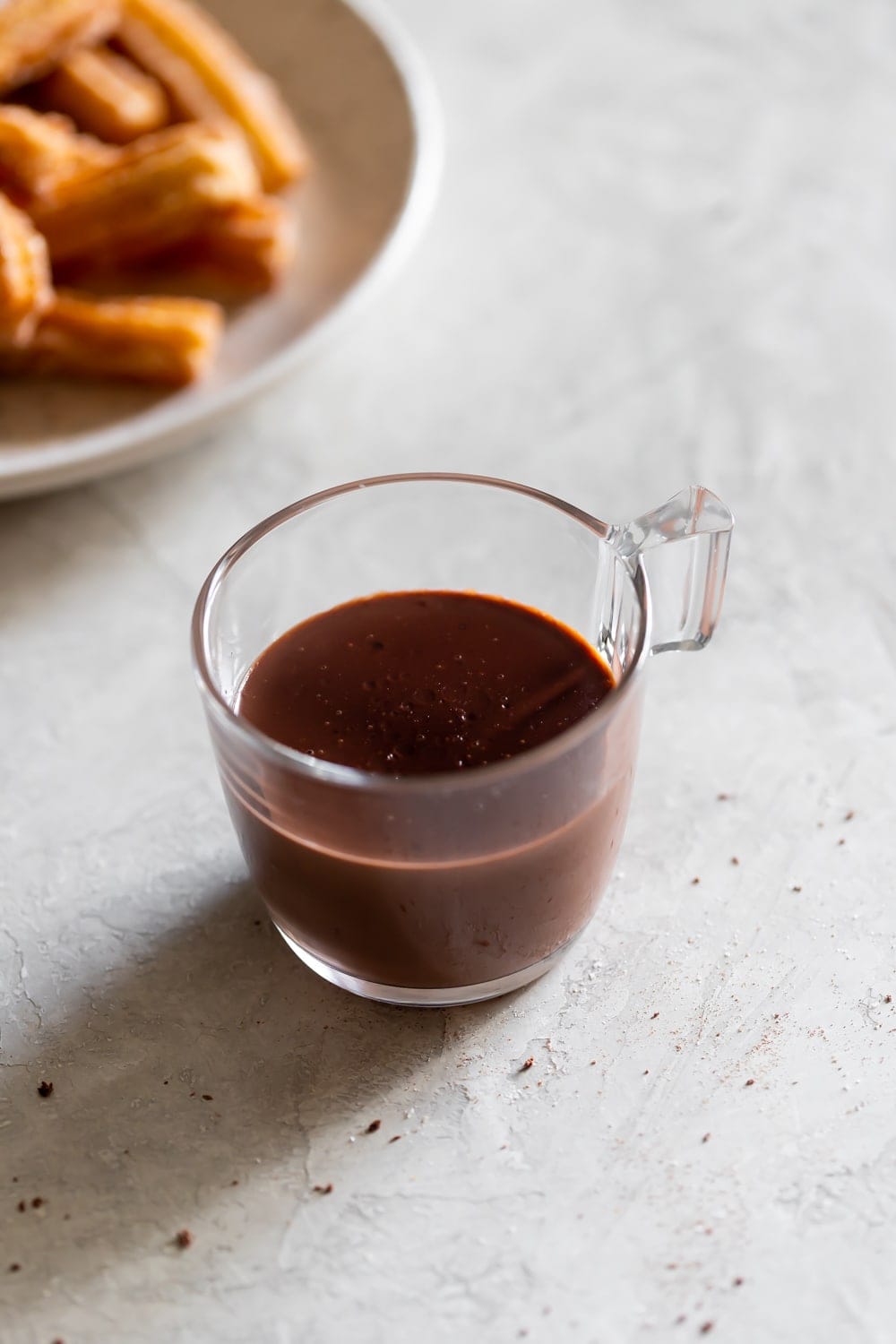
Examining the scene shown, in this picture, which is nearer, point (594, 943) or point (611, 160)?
point (594, 943)

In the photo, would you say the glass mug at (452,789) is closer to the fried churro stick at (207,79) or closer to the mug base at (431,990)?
the mug base at (431,990)

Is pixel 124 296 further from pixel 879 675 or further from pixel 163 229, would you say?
pixel 879 675

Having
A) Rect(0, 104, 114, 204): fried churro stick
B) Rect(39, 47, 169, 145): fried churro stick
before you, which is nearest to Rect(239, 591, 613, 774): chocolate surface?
Rect(0, 104, 114, 204): fried churro stick

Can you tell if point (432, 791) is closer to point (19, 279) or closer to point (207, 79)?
point (19, 279)

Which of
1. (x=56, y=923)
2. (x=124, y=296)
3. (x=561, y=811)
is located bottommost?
(x=56, y=923)

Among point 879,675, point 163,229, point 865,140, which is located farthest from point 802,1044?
point 865,140

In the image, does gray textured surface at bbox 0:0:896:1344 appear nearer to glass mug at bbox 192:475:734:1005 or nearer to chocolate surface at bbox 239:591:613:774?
glass mug at bbox 192:475:734:1005

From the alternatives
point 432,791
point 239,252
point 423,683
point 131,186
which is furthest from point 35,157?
point 432,791
